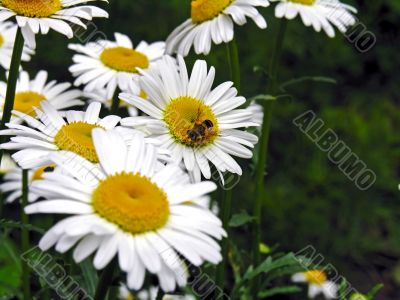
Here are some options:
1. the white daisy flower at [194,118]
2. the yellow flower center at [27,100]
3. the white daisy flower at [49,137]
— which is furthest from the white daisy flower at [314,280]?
the white daisy flower at [49,137]

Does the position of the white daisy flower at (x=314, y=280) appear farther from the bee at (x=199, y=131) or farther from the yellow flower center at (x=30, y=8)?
the yellow flower center at (x=30, y=8)

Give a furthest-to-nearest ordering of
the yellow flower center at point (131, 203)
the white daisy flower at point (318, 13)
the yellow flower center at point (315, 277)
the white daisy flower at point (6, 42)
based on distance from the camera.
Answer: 1. the yellow flower center at point (315, 277)
2. the white daisy flower at point (6, 42)
3. the white daisy flower at point (318, 13)
4. the yellow flower center at point (131, 203)

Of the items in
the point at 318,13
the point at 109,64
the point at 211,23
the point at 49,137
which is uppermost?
the point at 318,13

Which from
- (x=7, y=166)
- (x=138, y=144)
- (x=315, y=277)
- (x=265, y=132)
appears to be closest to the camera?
(x=138, y=144)

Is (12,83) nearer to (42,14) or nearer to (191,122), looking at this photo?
(42,14)

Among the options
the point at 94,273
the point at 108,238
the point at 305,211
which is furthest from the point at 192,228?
the point at 305,211

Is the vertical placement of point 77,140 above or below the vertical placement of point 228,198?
below

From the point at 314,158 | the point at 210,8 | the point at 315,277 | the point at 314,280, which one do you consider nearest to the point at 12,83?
the point at 210,8
